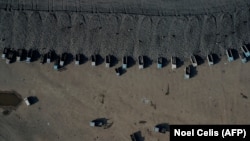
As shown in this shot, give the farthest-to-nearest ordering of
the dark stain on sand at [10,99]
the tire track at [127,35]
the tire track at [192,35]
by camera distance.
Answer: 1. the dark stain on sand at [10,99]
2. the tire track at [127,35]
3. the tire track at [192,35]

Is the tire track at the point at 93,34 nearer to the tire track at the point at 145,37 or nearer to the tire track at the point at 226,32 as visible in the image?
the tire track at the point at 145,37

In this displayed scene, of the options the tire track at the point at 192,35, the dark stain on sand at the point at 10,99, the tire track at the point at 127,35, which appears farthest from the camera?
the dark stain on sand at the point at 10,99

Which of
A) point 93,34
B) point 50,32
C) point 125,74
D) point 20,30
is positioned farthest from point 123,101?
point 20,30

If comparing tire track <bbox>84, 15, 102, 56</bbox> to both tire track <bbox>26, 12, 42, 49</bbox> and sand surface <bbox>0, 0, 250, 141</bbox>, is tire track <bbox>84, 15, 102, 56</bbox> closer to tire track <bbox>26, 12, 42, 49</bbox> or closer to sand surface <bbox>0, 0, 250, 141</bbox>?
sand surface <bbox>0, 0, 250, 141</bbox>

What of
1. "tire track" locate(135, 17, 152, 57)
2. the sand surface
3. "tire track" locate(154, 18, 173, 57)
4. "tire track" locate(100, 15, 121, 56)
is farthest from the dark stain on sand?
"tire track" locate(154, 18, 173, 57)

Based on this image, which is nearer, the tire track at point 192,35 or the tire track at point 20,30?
the tire track at point 192,35

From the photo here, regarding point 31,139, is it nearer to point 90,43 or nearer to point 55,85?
point 55,85

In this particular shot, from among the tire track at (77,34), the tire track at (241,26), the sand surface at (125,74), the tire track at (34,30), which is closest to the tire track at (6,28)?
the sand surface at (125,74)

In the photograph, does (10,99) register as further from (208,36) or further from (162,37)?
(208,36)
